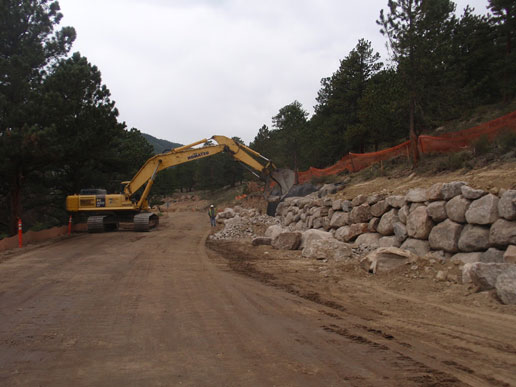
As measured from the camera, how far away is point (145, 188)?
21.4m

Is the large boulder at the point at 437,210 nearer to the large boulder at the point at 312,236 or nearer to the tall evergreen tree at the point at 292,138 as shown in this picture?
the large boulder at the point at 312,236

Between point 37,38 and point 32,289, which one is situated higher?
point 37,38

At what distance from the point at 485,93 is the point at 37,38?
109 ft

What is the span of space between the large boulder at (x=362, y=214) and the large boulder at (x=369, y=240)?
2.09 feet

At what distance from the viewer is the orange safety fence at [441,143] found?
1238 centimetres

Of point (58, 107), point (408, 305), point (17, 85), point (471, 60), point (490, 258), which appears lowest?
point (408, 305)

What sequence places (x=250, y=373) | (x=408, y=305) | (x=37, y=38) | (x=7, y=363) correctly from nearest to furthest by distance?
(x=250, y=373), (x=7, y=363), (x=408, y=305), (x=37, y=38)

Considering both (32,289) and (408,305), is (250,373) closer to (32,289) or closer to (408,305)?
(408,305)

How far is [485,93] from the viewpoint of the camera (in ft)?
106

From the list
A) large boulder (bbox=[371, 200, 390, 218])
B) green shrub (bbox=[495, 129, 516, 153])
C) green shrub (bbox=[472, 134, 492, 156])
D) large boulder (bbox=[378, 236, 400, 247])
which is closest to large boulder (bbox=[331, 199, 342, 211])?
large boulder (bbox=[371, 200, 390, 218])

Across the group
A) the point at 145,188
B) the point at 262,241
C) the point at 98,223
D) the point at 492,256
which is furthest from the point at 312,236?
the point at 98,223

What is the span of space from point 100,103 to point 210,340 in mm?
19346

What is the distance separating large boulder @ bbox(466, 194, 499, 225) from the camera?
7.36 metres

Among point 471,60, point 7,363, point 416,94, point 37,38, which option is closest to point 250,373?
point 7,363
